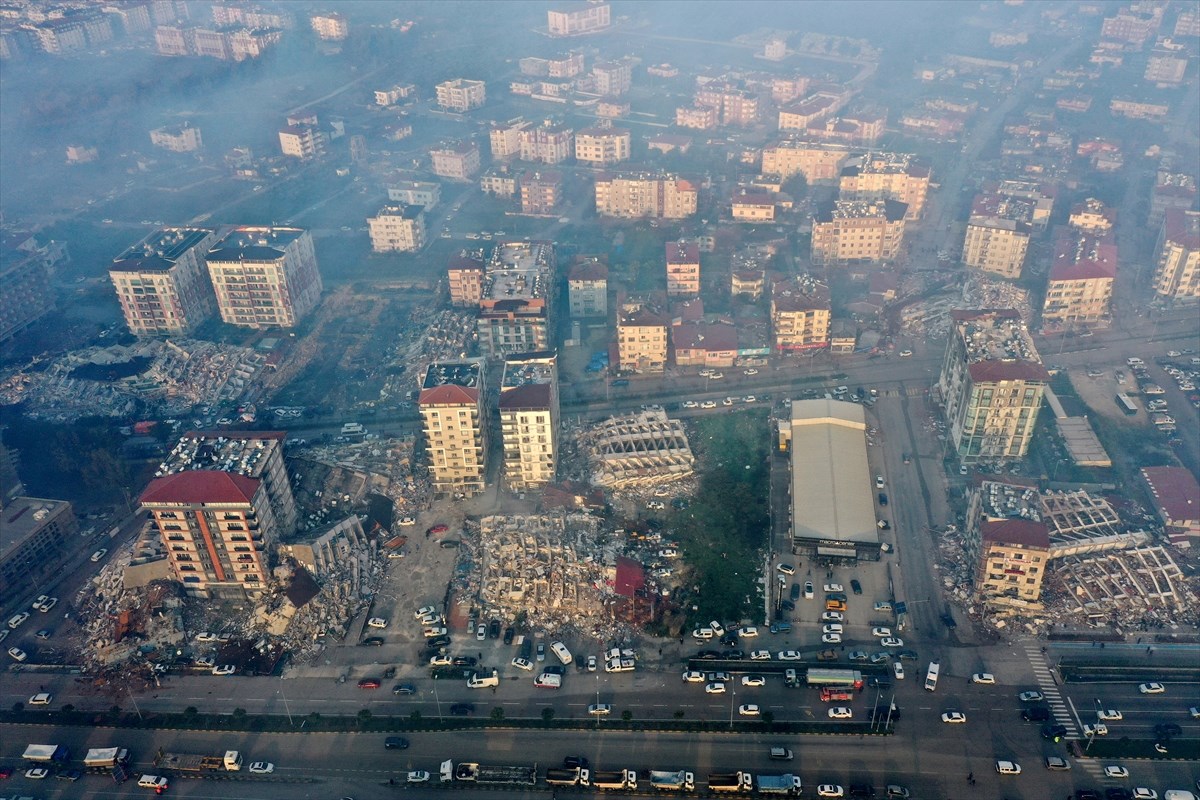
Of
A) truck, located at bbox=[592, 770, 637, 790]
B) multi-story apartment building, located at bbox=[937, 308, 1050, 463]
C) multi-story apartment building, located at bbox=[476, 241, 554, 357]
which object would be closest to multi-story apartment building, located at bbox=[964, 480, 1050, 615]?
multi-story apartment building, located at bbox=[937, 308, 1050, 463]

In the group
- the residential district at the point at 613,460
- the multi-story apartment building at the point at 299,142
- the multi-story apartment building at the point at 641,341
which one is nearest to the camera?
the residential district at the point at 613,460

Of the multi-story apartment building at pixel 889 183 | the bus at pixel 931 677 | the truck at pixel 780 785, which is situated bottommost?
the truck at pixel 780 785

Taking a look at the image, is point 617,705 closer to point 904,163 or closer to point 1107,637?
point 1107,637

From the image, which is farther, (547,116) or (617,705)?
(547,116)

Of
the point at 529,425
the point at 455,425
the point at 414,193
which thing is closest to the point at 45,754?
the point at 455,425

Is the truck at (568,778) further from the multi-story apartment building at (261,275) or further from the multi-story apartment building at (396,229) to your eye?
the multi-story apartment building at (396,229)

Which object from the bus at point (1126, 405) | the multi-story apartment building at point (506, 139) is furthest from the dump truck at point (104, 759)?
the multi-story apartment building at point (506, 139)

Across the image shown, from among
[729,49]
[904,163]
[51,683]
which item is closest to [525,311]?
[51,683]
